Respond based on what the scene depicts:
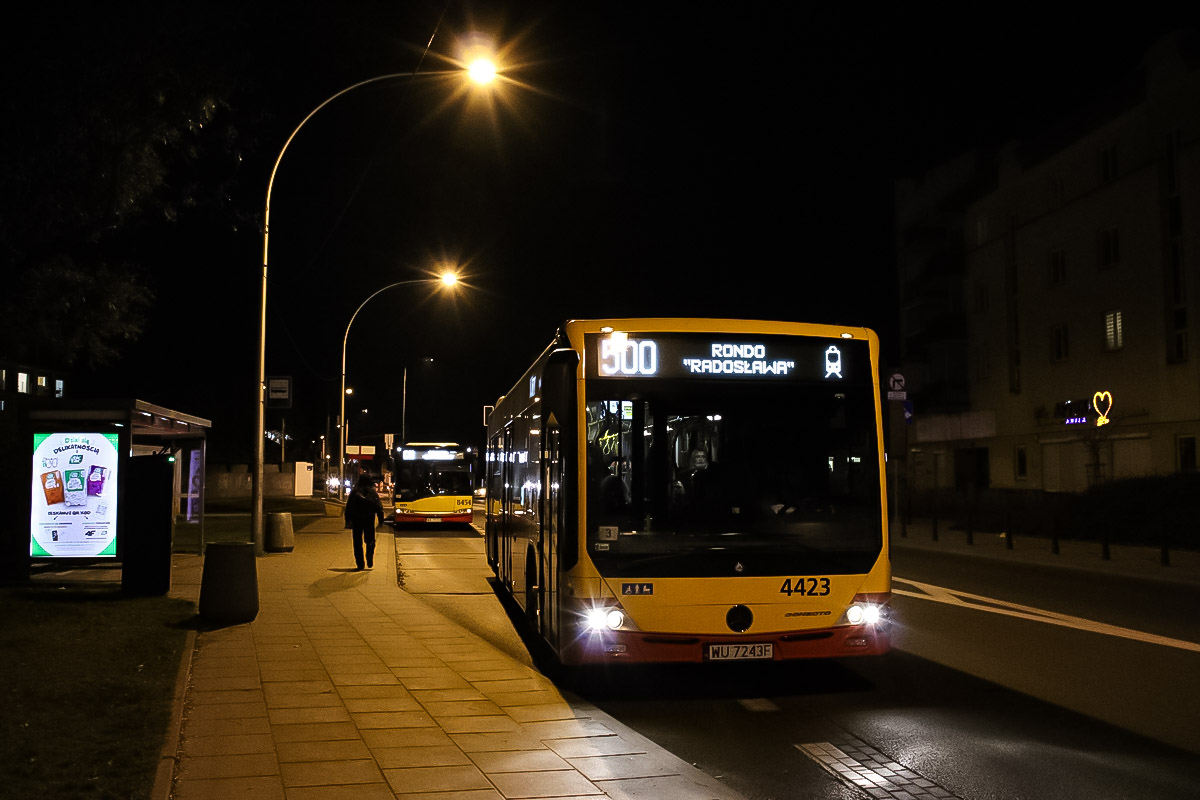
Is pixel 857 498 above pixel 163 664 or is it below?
above

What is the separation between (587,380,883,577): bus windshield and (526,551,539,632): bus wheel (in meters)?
2.61

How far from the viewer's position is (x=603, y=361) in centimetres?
857

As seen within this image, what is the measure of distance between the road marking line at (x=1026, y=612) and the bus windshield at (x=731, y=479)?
4.45 m

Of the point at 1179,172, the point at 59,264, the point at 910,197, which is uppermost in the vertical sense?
the point at 910,197

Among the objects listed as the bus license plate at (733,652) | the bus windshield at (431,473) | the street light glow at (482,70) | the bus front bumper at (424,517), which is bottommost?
the bus license plate at (733,652)

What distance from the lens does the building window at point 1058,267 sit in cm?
3850

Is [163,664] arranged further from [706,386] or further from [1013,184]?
[1013,184]

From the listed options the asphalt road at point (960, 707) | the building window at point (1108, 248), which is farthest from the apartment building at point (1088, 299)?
the asphalt road at point (960, 707)

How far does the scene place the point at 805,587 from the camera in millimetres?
8336

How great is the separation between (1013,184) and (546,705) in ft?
128

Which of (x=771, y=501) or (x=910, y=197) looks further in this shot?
(x=910, y=197)

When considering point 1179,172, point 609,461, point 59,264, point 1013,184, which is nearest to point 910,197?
point 1013,184

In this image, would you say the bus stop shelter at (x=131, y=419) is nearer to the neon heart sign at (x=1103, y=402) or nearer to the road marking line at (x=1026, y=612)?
the road marking line at (x=1026, y=612)

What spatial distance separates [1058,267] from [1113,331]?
13.8ft
